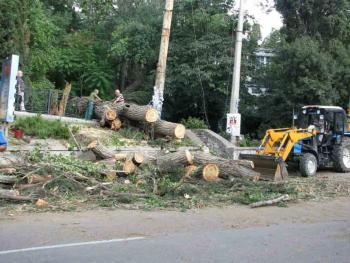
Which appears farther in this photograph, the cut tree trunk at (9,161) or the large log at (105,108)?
the large log at (105,108)

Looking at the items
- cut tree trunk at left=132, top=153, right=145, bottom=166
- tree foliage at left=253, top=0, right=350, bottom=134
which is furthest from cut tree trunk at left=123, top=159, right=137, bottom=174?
tree foliage at left=253, top=0, right=350, bottom=134

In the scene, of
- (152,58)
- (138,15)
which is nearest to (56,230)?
(152,58)

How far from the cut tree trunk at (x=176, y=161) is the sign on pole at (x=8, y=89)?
16.0 feet

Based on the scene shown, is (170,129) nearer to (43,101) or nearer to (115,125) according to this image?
(115,125)

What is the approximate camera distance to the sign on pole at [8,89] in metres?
17.1

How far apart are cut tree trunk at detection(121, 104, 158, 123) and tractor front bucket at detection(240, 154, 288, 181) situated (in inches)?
184

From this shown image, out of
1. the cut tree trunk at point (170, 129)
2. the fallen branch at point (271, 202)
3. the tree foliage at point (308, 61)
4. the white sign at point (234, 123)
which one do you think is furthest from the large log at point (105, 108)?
the fallen branch at point (271, 202)

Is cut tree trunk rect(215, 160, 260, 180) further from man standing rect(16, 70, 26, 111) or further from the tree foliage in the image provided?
the tree foliage

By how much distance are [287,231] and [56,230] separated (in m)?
3.90

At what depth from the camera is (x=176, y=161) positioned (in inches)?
621

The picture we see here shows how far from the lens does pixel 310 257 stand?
791 centimetres

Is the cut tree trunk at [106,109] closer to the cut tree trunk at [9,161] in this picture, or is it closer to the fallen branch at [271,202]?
the cut tree trunk at [9,161]

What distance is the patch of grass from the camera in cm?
1966

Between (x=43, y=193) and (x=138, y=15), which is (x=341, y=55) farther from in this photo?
(x=43, y=193)
